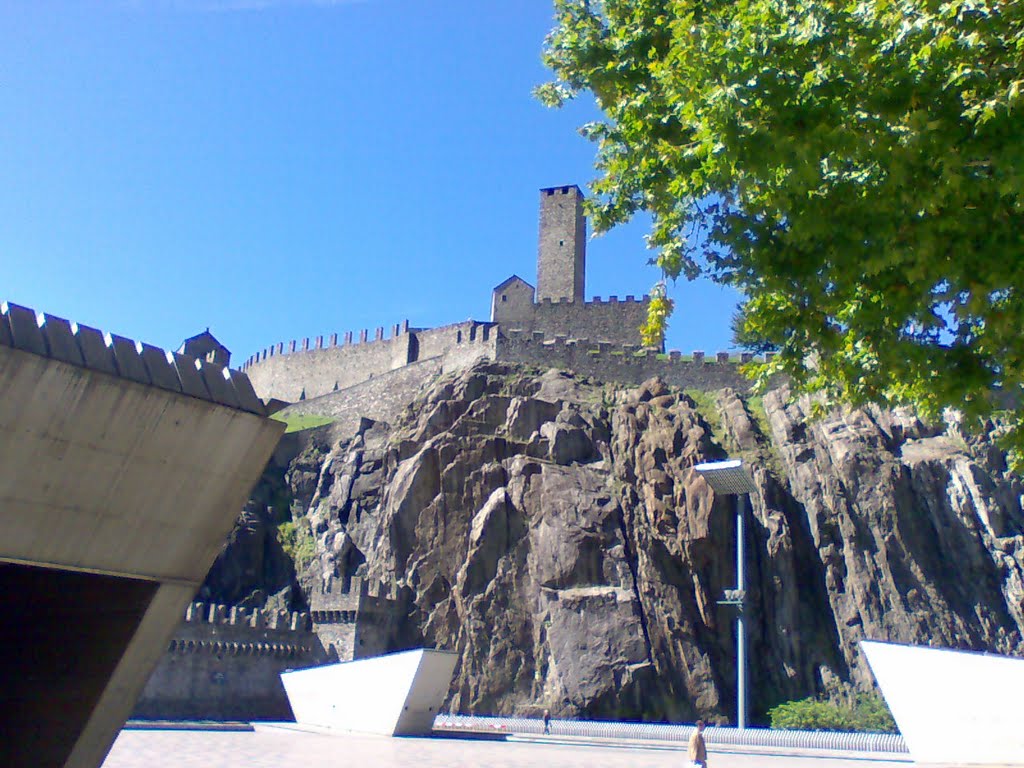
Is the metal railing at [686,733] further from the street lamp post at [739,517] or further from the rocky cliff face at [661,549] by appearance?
the rocky cliff face at [661,549]

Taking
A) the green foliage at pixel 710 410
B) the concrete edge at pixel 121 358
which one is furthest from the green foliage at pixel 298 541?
the concrete edge at pixel 121 358

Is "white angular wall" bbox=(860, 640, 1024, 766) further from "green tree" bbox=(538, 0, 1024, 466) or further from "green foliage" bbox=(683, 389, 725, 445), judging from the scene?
"green foliage" bbox=(683, 389, 725, 445)

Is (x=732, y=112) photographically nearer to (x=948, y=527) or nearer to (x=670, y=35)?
(x=670, y=35)

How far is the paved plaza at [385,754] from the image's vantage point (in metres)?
19.1

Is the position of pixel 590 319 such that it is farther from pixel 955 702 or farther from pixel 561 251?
pixel 955 702

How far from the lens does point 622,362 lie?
4919cm

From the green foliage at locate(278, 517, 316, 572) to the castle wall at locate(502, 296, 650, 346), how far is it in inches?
699

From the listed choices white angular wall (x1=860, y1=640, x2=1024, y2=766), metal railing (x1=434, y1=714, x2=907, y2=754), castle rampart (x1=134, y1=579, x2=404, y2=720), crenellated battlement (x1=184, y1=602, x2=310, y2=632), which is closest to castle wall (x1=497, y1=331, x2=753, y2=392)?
castle rampart (x1=134, y1=579, x2=404, y2=720)

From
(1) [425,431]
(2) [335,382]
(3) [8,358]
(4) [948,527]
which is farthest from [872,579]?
(2) [335,382]

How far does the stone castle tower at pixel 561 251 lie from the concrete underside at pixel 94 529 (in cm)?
5270

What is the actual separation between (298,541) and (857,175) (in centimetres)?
4068

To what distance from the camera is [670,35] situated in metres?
12.5

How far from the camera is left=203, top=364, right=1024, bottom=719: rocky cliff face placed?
35031mm

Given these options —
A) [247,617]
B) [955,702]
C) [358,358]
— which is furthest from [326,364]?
[955,702]
